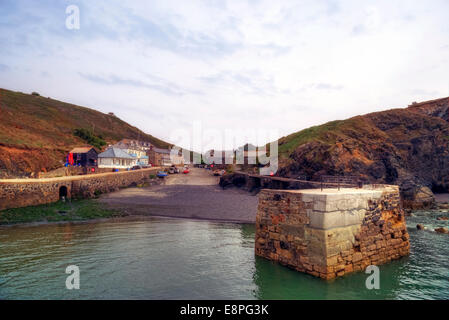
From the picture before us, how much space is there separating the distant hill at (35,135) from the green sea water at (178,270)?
1132 inches

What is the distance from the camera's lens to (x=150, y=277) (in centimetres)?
1240

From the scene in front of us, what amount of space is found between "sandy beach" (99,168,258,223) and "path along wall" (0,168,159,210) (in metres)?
2.38

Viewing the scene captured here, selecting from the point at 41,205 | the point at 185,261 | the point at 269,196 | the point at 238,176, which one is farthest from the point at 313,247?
the point at 238,176

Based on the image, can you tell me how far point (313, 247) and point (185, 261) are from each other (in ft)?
24.0

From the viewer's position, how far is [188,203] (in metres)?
33.2

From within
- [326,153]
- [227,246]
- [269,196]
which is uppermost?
[326,153]

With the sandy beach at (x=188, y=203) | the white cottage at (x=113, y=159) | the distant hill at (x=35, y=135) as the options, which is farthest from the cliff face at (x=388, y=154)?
the distant hill at (x=35, y=135)

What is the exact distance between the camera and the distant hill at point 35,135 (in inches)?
1715

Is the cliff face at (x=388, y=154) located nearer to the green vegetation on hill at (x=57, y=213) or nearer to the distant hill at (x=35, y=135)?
the green vegetation on hill at (x=57, y=213)

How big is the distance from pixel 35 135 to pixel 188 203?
6242 centimetres

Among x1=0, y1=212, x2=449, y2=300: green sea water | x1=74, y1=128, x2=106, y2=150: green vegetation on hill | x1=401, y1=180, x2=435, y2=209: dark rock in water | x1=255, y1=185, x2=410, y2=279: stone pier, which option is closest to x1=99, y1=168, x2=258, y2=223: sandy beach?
x1=0, y1=212, x2=449, y2=300: green sea water

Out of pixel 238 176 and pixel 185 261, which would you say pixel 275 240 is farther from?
pixel 238 176

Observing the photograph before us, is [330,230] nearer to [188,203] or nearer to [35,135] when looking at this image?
[188,203]
